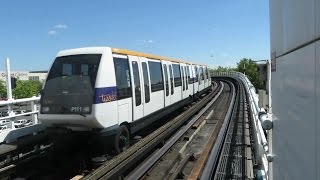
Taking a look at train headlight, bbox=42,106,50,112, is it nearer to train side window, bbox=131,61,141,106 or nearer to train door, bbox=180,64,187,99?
train side window, bbox=131,61,141,106

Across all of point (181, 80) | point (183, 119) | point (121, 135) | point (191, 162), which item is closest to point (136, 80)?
point (121, 135)

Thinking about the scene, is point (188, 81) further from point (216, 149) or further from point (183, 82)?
point (216, 149)

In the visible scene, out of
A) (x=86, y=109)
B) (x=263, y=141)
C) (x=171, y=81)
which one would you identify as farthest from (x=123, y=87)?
(x=171, y=81)

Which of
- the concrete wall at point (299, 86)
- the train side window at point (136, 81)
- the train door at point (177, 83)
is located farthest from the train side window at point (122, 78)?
the concrete wall at point (299, 86)

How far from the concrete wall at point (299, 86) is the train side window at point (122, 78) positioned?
7.91 meters

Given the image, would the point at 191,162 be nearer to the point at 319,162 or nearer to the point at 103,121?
the point at 103,121

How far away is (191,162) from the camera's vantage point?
10438 mm

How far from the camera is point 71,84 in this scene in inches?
383

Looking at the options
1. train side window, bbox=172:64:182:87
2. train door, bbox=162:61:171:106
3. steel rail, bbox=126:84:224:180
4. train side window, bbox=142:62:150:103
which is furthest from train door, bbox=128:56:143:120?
train side window, bbox=172:64:182:87

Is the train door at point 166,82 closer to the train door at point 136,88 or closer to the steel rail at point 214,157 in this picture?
the steel rail at point 214,157

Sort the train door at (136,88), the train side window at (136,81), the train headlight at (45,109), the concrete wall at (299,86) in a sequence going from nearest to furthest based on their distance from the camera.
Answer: the concrete wall at (299,86), the train headlight at (45,109), the train door at (136,88), the train side window at (136,81)

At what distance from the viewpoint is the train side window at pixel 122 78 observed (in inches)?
403

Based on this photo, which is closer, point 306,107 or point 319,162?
point 319,162

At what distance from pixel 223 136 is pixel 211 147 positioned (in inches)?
84.9
